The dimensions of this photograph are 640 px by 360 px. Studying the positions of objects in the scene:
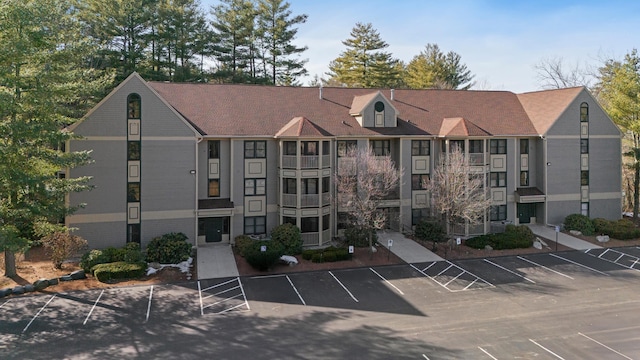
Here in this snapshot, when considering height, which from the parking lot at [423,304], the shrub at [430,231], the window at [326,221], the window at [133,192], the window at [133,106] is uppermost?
the window at [133,106]

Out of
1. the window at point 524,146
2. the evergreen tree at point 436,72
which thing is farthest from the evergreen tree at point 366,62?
the window at point 524,146

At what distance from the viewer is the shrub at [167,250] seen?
25.7m

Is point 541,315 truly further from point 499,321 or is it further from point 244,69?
point 244,69

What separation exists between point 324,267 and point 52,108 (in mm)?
Result: 15898

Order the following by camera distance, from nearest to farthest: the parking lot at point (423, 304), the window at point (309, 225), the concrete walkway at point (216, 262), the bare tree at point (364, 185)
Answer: the parking lot at point (423, 304)
the concrete walkway at point (216, 262)
the bare tree at point (364, 185)
the window at point (309, 225)

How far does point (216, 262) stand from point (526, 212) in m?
24.0

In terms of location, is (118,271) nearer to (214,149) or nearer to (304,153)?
(214,149)

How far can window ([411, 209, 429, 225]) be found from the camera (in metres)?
33.6

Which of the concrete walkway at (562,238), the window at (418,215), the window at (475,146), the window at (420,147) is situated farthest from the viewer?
the window at (418,215)

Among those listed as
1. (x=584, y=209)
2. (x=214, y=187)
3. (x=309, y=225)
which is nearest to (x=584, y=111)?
(x=584, y=209)

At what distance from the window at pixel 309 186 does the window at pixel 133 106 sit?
1084 centimetres

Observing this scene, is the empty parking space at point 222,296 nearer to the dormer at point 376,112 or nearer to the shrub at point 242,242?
the shrub at point 242,242

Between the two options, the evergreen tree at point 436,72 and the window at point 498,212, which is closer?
the window at point 498,212

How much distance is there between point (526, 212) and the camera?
35750mm
